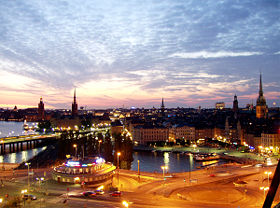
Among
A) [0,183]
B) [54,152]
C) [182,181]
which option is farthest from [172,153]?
[0,183]

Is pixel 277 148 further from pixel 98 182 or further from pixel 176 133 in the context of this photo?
pixel 98 182

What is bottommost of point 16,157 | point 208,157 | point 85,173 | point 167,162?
point 16,157

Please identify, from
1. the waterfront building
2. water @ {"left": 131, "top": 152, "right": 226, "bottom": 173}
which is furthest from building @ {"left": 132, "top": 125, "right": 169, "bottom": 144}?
the waterfront building

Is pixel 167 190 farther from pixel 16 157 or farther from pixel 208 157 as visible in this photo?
pixel 16 157

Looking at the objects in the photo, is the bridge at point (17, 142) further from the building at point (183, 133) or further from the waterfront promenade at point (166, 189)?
the waterfront promenade at point (166, 189)

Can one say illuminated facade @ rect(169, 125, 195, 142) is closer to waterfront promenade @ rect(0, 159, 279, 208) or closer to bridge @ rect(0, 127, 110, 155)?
bridge @ rect(0, 127, 110, 155)

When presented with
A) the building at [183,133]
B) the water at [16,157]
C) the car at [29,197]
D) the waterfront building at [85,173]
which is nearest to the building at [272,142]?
the building at [183,133]

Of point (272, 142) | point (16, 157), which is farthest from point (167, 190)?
point (16, 157)
